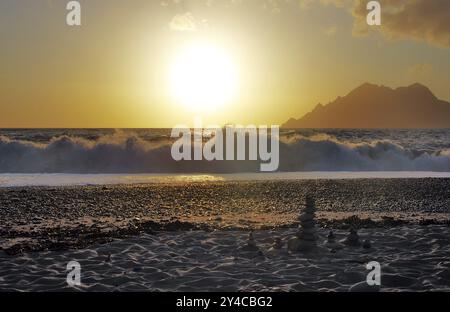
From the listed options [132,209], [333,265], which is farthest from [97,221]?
[333,265]

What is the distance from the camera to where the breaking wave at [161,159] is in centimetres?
4828

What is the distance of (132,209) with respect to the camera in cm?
→ 2195

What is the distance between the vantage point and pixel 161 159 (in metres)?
50.6

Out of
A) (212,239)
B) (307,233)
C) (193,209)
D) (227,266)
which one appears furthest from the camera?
(193,209)

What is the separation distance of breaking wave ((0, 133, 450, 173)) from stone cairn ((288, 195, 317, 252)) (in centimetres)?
3168

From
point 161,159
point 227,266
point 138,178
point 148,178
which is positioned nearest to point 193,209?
point 227,266

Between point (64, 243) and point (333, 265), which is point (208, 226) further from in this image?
point (333, 265)

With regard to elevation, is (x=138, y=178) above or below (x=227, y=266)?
above

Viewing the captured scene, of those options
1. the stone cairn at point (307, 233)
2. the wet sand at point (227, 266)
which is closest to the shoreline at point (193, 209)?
the wet sand at point (227, 266)

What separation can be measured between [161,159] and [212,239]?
1397 inches

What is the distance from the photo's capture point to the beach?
11422 millimetres

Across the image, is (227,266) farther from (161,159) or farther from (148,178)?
(161,159)

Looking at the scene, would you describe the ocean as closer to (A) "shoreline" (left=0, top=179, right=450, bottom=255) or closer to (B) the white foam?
(B) the white foam

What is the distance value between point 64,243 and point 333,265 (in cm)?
833
